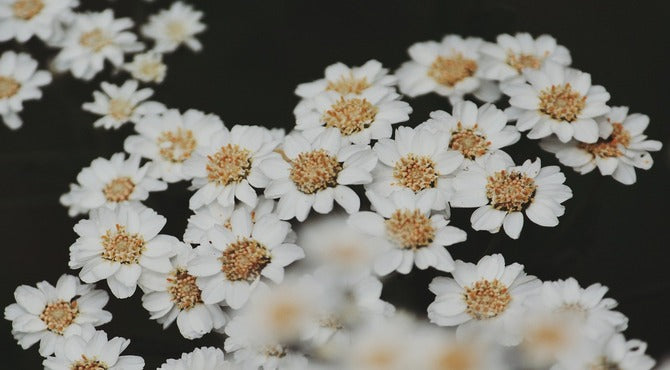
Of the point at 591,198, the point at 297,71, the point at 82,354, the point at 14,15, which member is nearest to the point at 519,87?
the point at 591,198

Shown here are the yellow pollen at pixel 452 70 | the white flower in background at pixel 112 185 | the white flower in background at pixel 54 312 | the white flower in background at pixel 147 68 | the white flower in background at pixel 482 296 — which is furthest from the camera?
the white flower in background at pixel 147 68

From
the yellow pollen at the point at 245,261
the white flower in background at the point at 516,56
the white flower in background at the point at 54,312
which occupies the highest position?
the white flower in background at the point at 516,56

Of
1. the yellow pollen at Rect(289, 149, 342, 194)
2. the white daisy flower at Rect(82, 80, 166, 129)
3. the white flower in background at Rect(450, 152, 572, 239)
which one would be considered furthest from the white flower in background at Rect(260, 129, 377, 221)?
the white daisy flower at Rect(82, 80, 166, 129)

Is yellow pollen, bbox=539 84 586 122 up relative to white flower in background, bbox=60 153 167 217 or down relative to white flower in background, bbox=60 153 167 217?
up

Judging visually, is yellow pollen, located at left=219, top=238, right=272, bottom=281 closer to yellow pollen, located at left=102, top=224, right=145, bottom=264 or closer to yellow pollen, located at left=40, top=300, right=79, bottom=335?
yellow pollen, located at left=102, top=224, right=145, bottom=264

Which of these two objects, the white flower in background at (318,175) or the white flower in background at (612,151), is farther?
the white flower in background at (612,151)

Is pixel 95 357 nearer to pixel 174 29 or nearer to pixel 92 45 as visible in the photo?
pixel 92 45

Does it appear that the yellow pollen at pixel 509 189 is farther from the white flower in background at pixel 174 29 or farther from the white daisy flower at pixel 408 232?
the white flower in background at pixel 174 29

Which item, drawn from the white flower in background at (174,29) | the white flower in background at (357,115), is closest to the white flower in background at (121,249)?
the white flower in background at (357,115)
